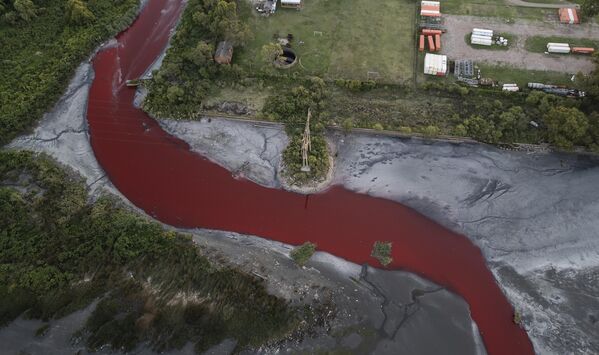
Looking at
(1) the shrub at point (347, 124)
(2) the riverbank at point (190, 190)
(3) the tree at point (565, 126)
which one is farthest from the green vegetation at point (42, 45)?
(3) the tree at point (565, 126)

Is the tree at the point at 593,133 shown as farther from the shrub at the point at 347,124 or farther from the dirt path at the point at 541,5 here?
the shrub at the point at 347,124

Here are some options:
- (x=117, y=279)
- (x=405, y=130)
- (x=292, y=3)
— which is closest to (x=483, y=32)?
(x=405, y=130)

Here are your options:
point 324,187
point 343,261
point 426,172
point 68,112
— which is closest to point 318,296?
point 343,261

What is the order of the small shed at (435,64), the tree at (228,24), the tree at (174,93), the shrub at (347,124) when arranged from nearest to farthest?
1. the shrub at (347,124)
2. the tree at (174,93)
3. the small shed at (435,64)
4. the tree at (228,24)

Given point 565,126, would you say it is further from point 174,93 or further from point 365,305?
point 174,93

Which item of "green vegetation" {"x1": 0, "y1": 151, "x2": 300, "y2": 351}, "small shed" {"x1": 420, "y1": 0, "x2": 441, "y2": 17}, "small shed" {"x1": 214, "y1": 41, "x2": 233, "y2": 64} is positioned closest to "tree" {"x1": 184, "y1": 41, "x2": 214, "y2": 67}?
"small shed" {"x1": 214, "y1": 41, "x2": 233, "y2": 64}

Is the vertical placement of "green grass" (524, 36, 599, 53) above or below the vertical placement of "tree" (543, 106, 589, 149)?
above

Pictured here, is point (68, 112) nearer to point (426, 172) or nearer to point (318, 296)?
point (318, 296)

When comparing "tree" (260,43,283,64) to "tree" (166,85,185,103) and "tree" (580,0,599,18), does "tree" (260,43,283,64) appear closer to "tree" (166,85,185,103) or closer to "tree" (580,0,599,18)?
"tree" (166,85,185,103)
